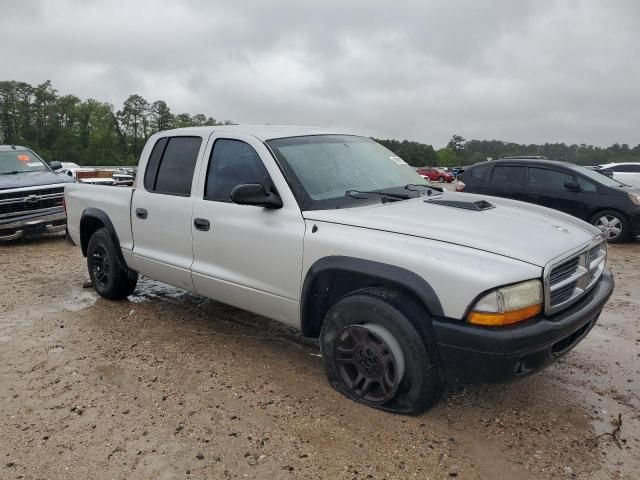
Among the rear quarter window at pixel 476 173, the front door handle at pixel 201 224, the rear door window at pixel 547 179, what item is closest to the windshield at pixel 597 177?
the rear door window at pixel 547 179

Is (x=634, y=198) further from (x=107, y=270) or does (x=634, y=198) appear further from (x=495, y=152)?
(x=495, y=152)

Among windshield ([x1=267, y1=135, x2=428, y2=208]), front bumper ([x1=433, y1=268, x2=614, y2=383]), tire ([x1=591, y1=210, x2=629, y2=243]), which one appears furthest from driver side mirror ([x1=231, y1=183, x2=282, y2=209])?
tire ([x1=591, y1=210, x2=629, y2=243])

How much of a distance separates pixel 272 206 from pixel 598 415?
2492mm

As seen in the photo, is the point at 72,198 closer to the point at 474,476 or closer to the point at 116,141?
the point at 474,476

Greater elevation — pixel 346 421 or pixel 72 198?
pixel 72 198

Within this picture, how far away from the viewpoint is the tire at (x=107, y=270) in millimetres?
5285

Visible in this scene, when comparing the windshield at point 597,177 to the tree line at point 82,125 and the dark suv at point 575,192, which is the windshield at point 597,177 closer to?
the dark suv at point 575,192

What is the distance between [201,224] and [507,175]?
7.46 m

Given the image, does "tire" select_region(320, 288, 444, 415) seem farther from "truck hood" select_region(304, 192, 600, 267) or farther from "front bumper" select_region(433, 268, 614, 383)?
"truck hood" select_region(304, 192, 600, 267)

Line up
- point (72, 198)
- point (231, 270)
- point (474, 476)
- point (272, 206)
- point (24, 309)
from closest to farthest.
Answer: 1. point (474, 476)
2. point (272, 206)
3. point (231, 270)
4. point (24, 309)
5. point (72, 198)

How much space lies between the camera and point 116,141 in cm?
8744

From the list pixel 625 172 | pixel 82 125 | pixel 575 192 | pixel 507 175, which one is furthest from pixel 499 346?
pixel 82 125

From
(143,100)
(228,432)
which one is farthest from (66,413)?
(143,100)

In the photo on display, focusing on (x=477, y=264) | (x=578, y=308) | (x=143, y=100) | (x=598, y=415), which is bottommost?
(x=598, y=415)
